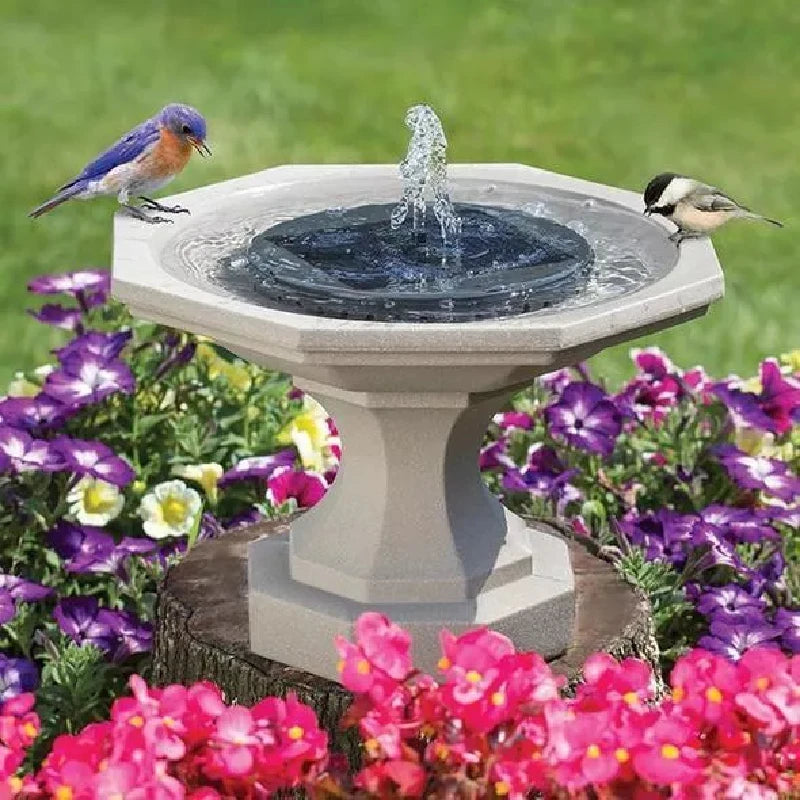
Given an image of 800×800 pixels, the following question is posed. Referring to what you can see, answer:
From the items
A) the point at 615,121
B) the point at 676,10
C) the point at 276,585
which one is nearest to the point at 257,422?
the point at 276,585

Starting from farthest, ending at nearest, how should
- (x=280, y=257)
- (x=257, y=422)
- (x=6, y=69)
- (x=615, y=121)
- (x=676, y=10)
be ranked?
(x=676, y=10) < (x=6, y=69) < (x=615, y=121) < (x=257, y=422) < (x=280, y=257)

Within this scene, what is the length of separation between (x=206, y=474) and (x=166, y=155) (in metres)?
1.03

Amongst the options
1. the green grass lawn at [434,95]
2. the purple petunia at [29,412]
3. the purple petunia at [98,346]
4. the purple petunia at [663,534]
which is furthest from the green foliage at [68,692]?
the green grass lawn at [434,95]

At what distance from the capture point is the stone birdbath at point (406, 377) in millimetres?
2930

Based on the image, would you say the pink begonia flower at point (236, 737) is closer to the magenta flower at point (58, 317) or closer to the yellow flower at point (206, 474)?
the yellow flower at point (206, 474)

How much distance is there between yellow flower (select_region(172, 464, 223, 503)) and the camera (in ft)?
14.3

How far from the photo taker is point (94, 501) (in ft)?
14.0

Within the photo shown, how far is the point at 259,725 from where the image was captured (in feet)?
8.23

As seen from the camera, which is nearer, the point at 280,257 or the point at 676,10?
the point at 280,257

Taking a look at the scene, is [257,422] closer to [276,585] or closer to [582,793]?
[276,585]

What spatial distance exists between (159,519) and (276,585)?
0.86 meters

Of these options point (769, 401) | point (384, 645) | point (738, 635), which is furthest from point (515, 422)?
point (384, 645)

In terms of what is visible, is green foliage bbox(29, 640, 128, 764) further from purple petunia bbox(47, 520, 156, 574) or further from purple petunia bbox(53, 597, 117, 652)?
purple petunia bbox(47, 520, 156, 574)

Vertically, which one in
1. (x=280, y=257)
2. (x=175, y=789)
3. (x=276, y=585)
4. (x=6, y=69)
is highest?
(x=280, y=257)
